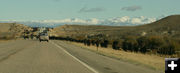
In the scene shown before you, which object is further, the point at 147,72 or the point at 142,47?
the point at 142,47

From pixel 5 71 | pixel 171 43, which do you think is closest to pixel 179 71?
pixel 5 71

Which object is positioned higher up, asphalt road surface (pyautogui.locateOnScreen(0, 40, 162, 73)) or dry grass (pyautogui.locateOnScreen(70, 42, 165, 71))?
asphalt road surface (pyautogui.locateOnScreen(0, 40, 162, 73))

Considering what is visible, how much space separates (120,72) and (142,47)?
27551mm

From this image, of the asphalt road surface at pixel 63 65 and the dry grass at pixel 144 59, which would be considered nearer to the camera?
the asphalt road surface at pixel 63 65

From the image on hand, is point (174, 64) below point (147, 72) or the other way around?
the other way around

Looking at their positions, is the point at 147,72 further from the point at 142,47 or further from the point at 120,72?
the point at 142,47

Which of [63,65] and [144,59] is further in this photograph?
[144,59]

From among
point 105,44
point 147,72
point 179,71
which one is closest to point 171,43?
point 105,44

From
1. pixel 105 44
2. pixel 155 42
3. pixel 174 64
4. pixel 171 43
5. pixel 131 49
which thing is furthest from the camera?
pixel 105 44

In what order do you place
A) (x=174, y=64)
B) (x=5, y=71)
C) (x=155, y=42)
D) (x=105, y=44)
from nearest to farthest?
(x=174, y=64) < (x=5, y=71) < (x=155, y=42) < (x=105, y=44)

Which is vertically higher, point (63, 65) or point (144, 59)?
point (63, 65)

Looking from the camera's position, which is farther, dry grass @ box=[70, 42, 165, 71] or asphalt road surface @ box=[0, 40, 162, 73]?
dry grass @ box=[70, 42, 165, 71]

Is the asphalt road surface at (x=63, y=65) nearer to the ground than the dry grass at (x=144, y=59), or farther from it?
farther from it

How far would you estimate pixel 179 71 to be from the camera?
8.14 meters
